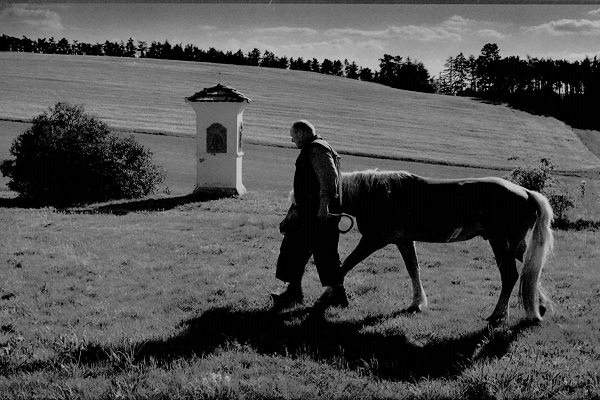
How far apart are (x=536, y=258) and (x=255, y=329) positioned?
3.17 metres

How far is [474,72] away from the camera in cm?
6200

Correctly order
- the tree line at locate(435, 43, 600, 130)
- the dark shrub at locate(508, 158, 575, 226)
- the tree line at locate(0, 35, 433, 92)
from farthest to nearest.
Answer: the tree line at locate(0, 35, 433, 92)
the tree line at locate(435, 43, 600, 130)
the dark shrub at locate(508, 158, 575, 226)

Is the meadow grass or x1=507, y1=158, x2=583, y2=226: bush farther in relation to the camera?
x1=507, y1=158, x2=583, y2=226: bush

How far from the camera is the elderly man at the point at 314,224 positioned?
20.0 ft

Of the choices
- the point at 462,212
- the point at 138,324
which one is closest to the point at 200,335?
the point at 138,324

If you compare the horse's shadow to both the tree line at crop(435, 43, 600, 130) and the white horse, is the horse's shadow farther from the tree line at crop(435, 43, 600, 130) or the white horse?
the tree line at crop(435, 43, 600, 130)

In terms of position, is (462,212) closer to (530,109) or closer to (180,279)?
(180,279)

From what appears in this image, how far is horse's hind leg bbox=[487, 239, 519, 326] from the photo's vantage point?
581 cm

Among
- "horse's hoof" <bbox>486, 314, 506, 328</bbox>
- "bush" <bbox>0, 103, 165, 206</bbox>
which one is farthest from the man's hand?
"bush" <bbox>0, 103, 165, 206</bbox>

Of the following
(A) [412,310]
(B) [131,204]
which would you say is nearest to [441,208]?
(A) [412,310]

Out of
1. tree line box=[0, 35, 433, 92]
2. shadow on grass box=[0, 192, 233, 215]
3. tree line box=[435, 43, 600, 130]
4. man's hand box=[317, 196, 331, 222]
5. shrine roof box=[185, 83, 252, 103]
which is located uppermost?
tree line box=[0, 35, 433, 92]

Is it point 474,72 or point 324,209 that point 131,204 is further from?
point 474,72

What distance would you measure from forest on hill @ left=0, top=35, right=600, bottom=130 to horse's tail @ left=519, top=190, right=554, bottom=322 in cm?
1096

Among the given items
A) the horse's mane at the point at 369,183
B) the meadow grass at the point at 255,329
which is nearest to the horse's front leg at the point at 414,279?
the meadow grass at the point at 255,329
